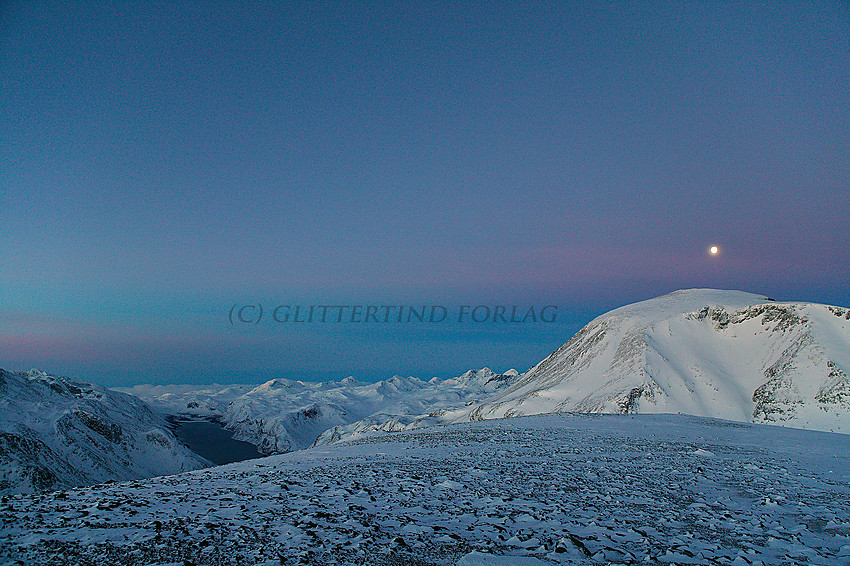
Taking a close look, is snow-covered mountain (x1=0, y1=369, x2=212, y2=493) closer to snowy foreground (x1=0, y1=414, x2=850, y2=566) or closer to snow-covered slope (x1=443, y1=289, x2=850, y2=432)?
snow-covered slope (x1=443, y1=289, x2=850, y2=432)

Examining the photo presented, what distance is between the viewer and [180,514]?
9414 mm

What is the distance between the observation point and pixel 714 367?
266ft

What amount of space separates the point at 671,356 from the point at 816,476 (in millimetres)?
79917

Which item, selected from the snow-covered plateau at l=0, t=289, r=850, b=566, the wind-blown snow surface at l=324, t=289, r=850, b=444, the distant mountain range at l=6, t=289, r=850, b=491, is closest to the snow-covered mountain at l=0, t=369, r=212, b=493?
the distant mountain range at l=6, t=289, r=850, b=491

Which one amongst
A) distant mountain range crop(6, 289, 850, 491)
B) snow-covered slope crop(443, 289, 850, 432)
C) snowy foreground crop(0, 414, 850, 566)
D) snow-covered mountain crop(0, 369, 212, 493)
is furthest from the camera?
snow-covered mountain crop(0, 369, 212, 493)

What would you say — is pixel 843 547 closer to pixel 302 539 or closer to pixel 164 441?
pixel 302 539

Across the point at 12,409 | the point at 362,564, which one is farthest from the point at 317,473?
the point at 12,409

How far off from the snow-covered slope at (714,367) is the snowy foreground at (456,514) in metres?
61.6

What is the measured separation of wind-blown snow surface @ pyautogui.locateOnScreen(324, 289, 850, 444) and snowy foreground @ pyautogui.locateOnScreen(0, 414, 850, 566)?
61099 millimetres

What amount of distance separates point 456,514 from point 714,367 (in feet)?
300

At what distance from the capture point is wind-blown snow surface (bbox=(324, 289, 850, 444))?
211 feet

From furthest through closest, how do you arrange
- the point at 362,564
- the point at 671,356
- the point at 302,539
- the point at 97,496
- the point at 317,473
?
the point at 671,356 < the point at 317,473 < the point at 97,496 < the point at 302,539 < the point at 362,564

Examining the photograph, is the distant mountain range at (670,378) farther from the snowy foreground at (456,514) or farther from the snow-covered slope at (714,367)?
the snowy foreground at (456,514)

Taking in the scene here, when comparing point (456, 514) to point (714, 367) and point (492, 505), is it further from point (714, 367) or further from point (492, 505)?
point (714, 367)
